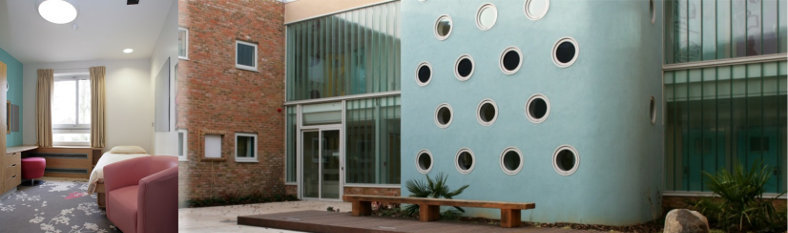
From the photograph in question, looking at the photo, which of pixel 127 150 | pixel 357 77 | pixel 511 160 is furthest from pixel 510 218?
pixel 127 150

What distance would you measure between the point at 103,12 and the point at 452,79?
8.74 meters

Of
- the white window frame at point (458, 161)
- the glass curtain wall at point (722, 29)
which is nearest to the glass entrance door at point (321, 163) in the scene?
the white window frame at point (458, 161)

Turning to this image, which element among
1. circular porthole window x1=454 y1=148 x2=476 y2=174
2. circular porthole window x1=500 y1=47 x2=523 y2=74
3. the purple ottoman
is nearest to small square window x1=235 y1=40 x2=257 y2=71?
circular porthole window x1=454 y1=148 x2=476 y2=174

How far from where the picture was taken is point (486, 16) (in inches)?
378

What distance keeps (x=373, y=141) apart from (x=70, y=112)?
12123mm

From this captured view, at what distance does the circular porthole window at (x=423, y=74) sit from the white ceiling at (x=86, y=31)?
8.92 m

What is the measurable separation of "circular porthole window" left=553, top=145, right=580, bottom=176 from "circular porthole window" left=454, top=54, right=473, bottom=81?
70.9 inches

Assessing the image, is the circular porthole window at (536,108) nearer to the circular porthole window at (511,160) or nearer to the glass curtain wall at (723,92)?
the circular porthole window at (511,160)

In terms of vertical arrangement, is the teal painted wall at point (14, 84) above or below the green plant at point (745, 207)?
above

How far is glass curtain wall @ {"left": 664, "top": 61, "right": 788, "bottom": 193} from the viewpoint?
9148 millimetres

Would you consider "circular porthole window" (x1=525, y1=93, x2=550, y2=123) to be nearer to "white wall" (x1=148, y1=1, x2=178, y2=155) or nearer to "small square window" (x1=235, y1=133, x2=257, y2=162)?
"small square window" (x1=235, y1=133, x2=257, y2=162)

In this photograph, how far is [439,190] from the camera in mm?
9438

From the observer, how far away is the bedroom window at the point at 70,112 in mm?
1211

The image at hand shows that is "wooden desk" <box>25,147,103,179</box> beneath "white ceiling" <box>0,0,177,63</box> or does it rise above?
beneath
